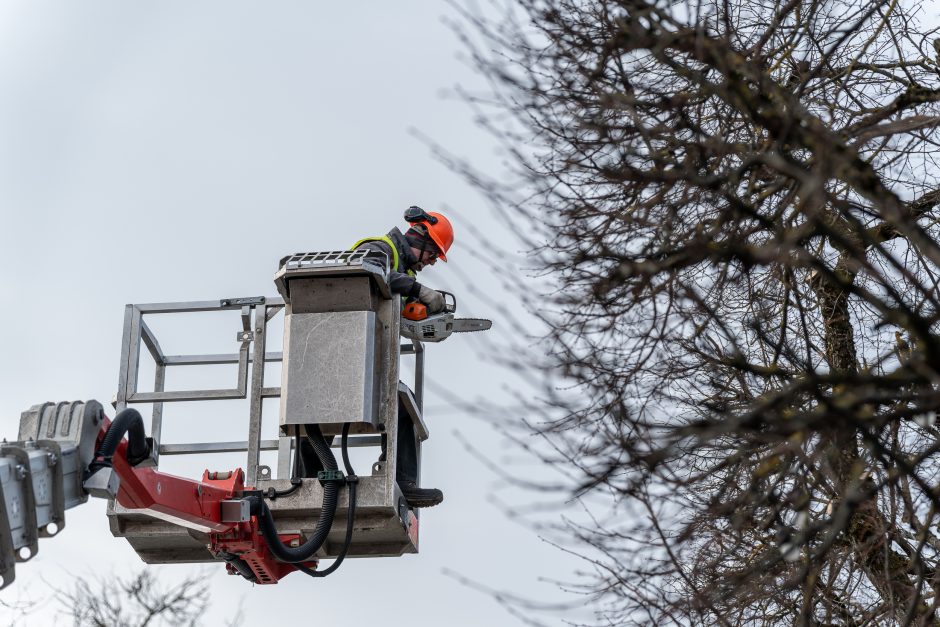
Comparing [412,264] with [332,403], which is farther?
[412,264]

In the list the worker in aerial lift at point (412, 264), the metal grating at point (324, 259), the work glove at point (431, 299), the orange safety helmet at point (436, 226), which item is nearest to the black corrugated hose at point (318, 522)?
the worker in aerial lift at point (412, 264)

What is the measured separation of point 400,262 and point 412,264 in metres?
0.32

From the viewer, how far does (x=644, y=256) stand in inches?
240

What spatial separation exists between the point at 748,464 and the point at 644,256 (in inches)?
84.8

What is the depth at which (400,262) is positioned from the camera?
10.2 meters

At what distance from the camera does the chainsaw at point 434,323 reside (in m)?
9.95

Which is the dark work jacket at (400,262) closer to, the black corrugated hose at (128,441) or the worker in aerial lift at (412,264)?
the worker in aerial lift at (412,264)

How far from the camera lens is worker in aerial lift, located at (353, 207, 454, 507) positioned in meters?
9.68

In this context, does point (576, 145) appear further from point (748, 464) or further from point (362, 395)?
point (362, 395)

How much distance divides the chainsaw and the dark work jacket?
6.5 inches

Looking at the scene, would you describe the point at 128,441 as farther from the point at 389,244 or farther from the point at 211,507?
the point at 389,244

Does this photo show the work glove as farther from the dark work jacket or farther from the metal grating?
the metal grating

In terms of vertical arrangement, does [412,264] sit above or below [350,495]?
above

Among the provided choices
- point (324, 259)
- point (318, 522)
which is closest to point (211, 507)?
point (318, 522)
